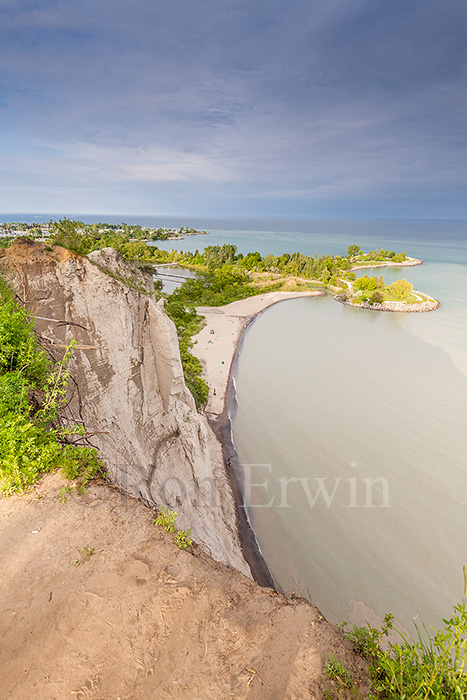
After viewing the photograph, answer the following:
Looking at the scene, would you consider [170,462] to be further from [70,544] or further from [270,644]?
[270,644]

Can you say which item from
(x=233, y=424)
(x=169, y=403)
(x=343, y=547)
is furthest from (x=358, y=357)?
(x=169, y=403)

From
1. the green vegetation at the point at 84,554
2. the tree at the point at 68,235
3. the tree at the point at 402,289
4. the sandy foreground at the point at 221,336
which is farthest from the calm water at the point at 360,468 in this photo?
the tree at the point at 402,289

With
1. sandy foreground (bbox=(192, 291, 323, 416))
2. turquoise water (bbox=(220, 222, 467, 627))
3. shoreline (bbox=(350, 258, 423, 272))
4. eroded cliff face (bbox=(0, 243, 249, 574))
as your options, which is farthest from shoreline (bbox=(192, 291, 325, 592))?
shoreline (bbox=(350, 258, 423, 272))

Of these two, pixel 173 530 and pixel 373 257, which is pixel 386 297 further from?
pixel 173 530

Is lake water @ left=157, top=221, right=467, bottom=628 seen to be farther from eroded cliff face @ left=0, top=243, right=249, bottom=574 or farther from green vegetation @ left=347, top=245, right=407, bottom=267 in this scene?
green vegetation @ left=347, top=245, right=407, bottom=267

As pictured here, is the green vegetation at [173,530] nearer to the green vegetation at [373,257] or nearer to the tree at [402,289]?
the tree at [402,289]
